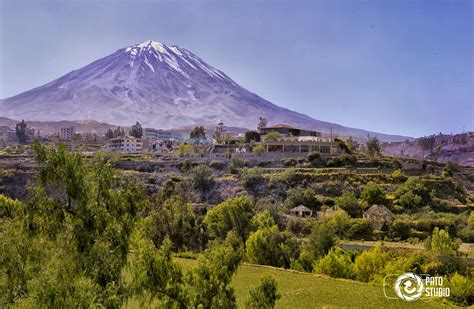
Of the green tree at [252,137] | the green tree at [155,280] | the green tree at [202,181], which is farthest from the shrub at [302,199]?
the green tree at [252,137]

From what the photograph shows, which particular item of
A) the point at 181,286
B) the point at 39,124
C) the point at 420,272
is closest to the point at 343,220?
the point at 420,272

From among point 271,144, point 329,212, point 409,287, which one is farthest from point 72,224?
point 271,144

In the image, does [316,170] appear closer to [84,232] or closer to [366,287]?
[366,287]

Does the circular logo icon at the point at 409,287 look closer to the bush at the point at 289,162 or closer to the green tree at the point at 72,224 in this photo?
the green tree at the point at 72,224

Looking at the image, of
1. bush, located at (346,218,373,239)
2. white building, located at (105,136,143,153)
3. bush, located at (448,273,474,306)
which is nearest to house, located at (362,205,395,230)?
bush, located at (346,218,373,239)

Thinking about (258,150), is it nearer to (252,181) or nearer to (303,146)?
(303,146)

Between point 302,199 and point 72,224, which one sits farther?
point 302,199
